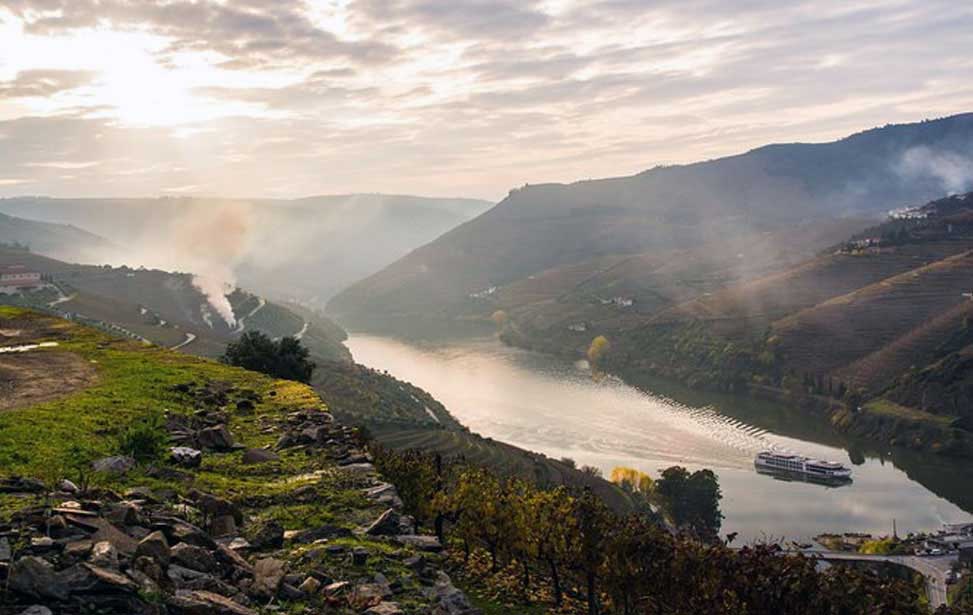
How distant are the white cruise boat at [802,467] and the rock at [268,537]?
83285 mm

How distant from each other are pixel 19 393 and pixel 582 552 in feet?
59.7

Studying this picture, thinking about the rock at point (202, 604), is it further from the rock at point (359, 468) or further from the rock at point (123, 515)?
the rock at point (359, 468)

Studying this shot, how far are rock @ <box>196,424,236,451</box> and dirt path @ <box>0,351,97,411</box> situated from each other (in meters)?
5.22

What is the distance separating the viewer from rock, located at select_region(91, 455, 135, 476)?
1592 cm

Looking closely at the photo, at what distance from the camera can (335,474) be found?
18203 millimetres

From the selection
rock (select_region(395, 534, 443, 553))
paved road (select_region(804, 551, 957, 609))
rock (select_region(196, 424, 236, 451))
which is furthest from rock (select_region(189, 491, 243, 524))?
paved road (select_region(804, 551, 957, 609))

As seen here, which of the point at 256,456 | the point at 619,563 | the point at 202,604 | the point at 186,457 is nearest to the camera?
the point at 202,604

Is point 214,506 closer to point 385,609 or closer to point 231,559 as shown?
point 231,559

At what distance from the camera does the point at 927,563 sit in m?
60.4

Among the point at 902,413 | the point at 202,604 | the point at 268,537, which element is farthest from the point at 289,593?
the point at 902,413

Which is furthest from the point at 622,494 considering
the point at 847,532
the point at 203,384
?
the point at 203,384

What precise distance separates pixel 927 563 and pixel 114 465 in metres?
Answer: 62.8

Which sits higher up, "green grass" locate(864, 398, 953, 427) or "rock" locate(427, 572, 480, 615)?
"rock" locate(427, 572, 480, 615)

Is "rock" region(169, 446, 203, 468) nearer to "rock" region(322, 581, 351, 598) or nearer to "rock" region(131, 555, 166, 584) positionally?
"rock" region(322, 581, 351, 598)
